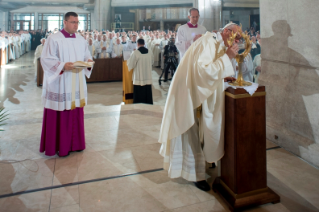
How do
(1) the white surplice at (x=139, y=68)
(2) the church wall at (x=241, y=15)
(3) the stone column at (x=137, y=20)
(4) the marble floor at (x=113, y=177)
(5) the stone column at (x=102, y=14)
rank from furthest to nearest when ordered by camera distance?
(3) the stone column at (x=137, y=20) < (5) the stone column at (x=102, y=14) < (1) the white surplice at (x=139, y=68) < (2) the church wall at (x=241, y=15) < (4) the marble floor at (x=113, y=177)

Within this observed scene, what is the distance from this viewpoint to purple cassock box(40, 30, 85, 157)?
3467 mm

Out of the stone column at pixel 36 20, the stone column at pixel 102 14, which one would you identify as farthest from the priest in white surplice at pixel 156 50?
the stone column at pixel 36 20

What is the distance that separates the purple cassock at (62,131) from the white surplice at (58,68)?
106mm

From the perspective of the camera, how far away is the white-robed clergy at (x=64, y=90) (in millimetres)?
3320

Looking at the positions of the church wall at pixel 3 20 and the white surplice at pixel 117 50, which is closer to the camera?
the white surplice at pixel 117 50

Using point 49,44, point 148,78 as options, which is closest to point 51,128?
point 49,44

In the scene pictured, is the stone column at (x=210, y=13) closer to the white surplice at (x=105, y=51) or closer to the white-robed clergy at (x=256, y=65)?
the white surplice at (x=105, y=51)

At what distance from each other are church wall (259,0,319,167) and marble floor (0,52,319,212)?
0.84 ft

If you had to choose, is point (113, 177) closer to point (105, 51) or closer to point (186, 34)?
point (186, 34)

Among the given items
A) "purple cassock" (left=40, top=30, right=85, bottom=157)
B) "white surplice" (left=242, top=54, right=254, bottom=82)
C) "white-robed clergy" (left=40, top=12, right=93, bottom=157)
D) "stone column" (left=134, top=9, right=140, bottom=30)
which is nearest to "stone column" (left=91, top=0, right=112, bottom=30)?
"stone column" (left=134, top=9, right=140, bottom=30)

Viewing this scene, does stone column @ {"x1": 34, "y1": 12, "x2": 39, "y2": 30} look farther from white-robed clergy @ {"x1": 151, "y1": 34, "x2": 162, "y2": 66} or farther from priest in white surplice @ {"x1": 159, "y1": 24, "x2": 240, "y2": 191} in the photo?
priest in white surplice @ {"x1": 159, "y1": 24, "x2": 240, "y2": 191}

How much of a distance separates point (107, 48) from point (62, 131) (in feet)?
24.7

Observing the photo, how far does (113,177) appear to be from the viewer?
298 centimetres

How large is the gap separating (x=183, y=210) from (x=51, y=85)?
2.20 metres
